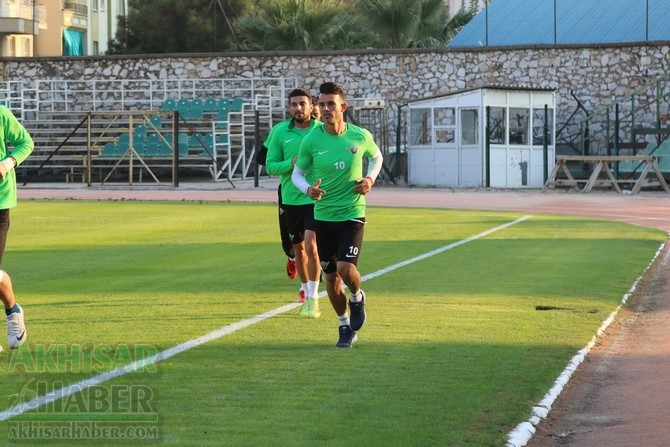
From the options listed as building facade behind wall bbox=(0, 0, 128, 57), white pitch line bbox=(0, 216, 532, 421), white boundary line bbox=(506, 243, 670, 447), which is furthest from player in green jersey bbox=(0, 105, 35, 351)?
building facade behind wall bbox=(0, 0, 128, 57)

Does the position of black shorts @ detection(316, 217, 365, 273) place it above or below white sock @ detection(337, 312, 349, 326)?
above

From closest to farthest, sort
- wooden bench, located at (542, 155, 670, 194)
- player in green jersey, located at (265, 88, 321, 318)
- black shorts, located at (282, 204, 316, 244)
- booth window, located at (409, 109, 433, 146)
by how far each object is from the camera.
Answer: player in green jersey, located at (265, 88, 321, 318), black shorts, located at (282, 204, 316, 244), wooden bench, located at (542, 155, 670, 194), booth window, located at (409, 109, 433, 146)

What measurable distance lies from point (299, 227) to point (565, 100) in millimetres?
35114

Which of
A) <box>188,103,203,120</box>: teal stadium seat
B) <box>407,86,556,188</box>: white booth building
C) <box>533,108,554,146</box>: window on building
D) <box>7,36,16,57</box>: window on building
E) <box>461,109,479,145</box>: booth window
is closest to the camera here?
<box>407,86,556,188</box>: white booth building

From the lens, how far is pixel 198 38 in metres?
64.9

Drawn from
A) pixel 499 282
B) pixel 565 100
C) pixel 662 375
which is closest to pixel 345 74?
pixel 565 100

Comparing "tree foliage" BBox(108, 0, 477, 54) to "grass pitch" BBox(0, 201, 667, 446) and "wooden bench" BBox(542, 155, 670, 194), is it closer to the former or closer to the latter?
"wooden bench" BBox(542, 155, 670, 194)

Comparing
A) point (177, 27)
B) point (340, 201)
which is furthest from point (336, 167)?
point (177, 27)

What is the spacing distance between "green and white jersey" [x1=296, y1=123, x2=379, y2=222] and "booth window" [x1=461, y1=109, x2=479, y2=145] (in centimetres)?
3151

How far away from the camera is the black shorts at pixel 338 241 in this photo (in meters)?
10.3

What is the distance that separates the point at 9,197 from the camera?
392 inches

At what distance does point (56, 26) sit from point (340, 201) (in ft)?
221

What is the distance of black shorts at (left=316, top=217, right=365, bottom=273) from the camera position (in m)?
10.3

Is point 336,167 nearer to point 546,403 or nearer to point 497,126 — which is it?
point 546,403
